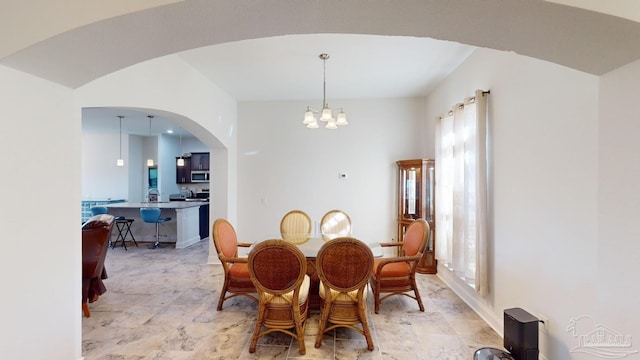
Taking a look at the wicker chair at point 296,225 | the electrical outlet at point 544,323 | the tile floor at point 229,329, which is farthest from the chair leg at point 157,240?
the electrical outlet at point 544,323

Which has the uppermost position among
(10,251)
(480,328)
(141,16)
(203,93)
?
(203,93)

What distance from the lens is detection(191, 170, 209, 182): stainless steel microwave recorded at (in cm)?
921

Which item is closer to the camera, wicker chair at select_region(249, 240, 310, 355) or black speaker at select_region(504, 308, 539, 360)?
black speaker at select_region(504, 308, 539, 360)

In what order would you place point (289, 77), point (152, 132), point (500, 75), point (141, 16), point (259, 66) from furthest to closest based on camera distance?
1. point (152, 132)
2. point (289, 77)
3. point (259, 66)
4. point (500, 75)
5. point (141, 16)

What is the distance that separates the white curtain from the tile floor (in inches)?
19.3

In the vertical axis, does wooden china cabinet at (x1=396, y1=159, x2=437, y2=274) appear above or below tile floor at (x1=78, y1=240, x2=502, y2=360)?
above

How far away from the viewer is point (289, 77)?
4.03 meters

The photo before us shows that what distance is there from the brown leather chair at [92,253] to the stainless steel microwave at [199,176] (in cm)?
624

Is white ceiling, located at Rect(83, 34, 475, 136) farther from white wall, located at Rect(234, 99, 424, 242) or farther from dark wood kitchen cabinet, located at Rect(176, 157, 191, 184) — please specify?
dark wood kitchen cabinet, located at Rect(176, 157, 191, 184)

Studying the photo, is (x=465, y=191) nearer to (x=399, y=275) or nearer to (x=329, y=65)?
(x=399, y=275)

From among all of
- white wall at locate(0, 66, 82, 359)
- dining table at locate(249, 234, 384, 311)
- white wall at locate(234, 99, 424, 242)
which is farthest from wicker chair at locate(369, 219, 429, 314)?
white wall at locate(0, 66, 82, 359)

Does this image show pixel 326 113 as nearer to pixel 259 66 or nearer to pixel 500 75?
pixel 259 66

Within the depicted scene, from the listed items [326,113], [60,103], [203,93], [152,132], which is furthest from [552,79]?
[152,132]

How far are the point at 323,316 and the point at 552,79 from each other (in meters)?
2.57
